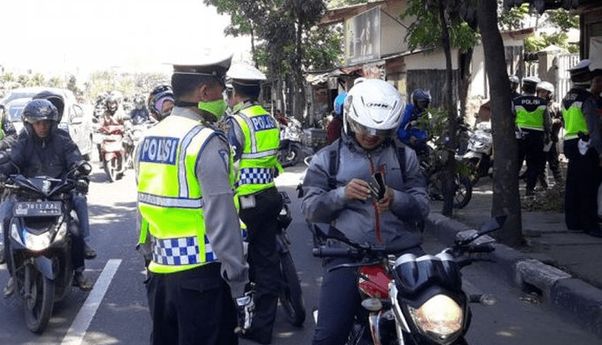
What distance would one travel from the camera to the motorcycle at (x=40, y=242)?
21.1ft

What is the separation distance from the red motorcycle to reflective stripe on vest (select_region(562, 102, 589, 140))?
10787 mm

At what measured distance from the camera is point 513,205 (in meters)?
9.20

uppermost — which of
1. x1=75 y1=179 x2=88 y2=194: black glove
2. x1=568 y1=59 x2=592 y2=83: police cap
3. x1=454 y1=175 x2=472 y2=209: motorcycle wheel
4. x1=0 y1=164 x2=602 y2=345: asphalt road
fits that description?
x1=568 y1=59 x2=592 y2=83: police cap

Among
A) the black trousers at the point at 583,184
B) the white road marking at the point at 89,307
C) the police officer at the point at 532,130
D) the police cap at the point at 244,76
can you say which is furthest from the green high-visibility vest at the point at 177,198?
the police officer at the point at 532,130

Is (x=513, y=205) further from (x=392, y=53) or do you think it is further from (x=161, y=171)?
(x=392, y=53)

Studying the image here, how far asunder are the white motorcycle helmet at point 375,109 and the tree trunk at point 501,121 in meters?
5.55

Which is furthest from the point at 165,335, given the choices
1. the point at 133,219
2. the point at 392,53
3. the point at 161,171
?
the point at 392,53

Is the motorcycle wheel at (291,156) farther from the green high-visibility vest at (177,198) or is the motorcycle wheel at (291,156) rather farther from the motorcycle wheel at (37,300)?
the green high-visibility vest at (177,198)

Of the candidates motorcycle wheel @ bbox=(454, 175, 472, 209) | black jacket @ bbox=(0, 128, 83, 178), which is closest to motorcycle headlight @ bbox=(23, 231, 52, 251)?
black jacket @ bbox=(0, 128, 83, 178)

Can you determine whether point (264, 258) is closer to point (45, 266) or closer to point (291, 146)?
point (45, 266)

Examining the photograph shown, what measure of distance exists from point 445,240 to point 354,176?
21.5 feet

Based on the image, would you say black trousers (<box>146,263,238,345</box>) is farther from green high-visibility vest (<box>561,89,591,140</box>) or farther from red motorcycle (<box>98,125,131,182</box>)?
red motorcycle (<box>98,125,131,182</box>)

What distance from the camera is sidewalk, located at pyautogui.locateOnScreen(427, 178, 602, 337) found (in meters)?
6.83

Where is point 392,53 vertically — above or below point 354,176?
above
